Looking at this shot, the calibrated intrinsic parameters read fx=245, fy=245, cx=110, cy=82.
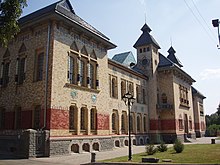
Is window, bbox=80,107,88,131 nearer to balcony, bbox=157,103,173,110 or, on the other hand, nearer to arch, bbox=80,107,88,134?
arch, bbox=80,107,88,134

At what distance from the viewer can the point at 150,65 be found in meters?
37.2

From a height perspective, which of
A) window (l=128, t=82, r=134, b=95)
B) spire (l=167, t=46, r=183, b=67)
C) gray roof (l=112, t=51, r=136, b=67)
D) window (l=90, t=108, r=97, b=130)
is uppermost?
Result: spire (l=167, t=46, r=183, b=67)

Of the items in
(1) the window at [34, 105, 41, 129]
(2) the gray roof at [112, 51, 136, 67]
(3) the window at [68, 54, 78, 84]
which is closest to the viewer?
(1) the window at [34, 105, 41, 129]

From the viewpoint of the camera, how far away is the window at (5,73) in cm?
2209

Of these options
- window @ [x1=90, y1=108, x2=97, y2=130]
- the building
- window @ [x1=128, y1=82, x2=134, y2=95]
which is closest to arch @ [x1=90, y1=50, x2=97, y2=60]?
the building

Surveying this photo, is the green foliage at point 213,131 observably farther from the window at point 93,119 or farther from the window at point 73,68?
the window at point 73,68

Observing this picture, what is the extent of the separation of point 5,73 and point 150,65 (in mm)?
21654

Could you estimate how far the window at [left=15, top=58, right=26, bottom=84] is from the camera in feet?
68.5

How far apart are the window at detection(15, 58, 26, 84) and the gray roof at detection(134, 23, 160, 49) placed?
21.5 meters

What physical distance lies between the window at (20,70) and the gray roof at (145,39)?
2150 centimetres

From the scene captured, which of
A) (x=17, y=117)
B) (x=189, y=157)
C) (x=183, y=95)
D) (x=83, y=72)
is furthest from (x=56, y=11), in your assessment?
(x=183, y=95)

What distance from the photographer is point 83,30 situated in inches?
866

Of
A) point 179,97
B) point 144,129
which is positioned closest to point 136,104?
point 144,129

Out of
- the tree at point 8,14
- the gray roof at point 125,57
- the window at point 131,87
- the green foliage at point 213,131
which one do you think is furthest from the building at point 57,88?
the green foliage at point 213,131
